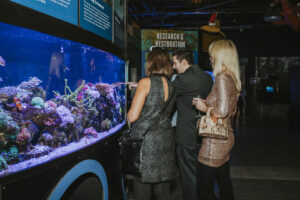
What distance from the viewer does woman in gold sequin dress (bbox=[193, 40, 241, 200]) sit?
197 centimetres

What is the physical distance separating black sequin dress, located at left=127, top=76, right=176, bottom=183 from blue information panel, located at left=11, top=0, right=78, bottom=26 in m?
0.75

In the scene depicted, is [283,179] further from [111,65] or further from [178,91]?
[111,65]

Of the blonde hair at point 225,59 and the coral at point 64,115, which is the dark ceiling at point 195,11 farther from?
the coral at point 64,115

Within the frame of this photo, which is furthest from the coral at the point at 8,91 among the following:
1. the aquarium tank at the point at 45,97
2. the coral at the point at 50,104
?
the coral at the point at 50,104

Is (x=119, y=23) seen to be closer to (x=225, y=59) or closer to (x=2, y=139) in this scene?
(x=225, y=59)

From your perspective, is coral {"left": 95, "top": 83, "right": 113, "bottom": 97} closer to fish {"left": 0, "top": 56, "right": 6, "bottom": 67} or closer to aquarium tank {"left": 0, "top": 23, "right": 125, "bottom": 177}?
aquarium tank {"left": 0, "top": 23, "right": 125, "bottom": 177}

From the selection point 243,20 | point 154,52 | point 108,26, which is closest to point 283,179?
point 154,52

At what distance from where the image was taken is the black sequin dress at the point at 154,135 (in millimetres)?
2027

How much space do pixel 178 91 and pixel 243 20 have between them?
1047 cm

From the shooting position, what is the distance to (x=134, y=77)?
142 inches

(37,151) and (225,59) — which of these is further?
(225,59)

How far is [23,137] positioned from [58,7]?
851 mm

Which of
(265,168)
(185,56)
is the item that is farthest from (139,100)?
(265,168)

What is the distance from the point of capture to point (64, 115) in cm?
169
